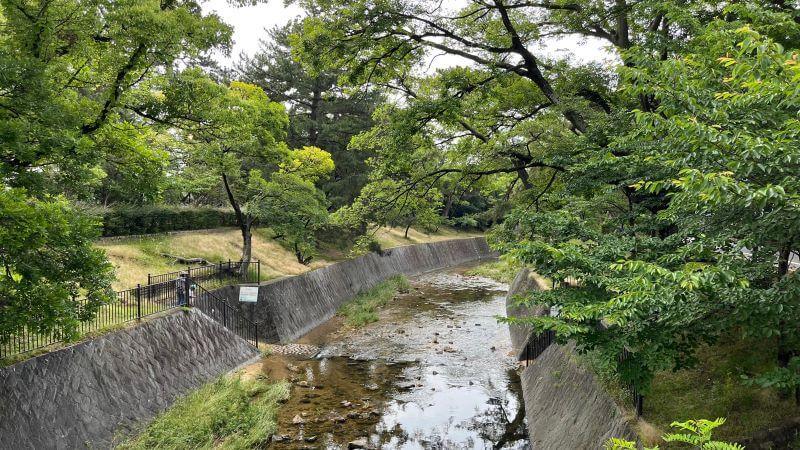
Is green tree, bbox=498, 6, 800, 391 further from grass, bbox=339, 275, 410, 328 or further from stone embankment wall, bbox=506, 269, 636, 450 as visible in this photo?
grass, bbox=339, 275, 410, 328

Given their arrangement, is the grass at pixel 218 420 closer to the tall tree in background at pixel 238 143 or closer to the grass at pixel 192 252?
the grass at pixel 192 252

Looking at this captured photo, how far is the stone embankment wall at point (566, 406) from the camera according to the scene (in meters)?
7.57

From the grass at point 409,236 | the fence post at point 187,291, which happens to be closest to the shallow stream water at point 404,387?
the fence post at point 187,291

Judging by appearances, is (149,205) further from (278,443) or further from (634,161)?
(634,161)

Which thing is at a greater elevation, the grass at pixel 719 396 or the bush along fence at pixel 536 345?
the grass at pixel 719 396

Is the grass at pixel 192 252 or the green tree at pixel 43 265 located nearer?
the green tree at pixel 43 265

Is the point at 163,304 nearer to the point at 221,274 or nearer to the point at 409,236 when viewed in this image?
the point at 221,274

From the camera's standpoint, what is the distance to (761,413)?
6.40 m

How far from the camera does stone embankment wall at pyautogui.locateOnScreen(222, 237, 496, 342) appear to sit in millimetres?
18562

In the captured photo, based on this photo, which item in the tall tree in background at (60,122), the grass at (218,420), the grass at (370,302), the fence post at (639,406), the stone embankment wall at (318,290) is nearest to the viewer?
the tall tree in background at (60,122)

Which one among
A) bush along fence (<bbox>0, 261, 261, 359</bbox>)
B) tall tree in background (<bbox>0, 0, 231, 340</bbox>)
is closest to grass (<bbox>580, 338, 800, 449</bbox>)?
tall tree in background (<bbox>0, 0, 231, 340</bbox>)

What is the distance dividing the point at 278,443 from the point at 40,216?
6821 millimetres

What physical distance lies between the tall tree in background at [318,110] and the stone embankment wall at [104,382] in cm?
1900

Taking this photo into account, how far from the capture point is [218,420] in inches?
418
